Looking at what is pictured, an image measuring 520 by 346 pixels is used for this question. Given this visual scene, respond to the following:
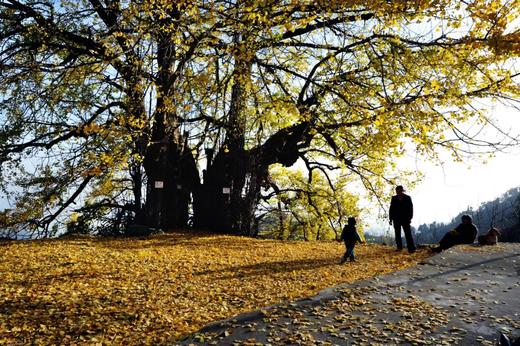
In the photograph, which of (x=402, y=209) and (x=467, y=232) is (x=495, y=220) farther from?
(x=402, y=209)

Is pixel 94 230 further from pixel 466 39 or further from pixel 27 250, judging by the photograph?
pixel 466 39

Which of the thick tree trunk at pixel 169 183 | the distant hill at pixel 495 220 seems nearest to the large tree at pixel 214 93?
the thick tree trunk at pixel 169 183

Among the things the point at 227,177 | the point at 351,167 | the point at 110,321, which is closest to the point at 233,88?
the point at 227,177

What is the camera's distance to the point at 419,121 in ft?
23.1

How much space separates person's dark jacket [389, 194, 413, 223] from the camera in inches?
467

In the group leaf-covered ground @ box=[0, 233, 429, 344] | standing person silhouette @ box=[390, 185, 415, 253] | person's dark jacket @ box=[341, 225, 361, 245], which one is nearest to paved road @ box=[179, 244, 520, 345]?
leaf-covered ground @ box=[0, 233, 429, 344]

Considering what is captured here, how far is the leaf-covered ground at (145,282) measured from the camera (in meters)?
5.34

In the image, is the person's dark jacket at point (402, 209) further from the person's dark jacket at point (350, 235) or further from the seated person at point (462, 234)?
the seated person at point (462, 234)

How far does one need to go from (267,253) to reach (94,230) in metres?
7.77

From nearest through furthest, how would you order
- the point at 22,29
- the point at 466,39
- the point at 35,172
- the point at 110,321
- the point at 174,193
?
the point at 110,321 < the point at 466,39 < the point at 22,29 < the point at 35,172 < the point at 174,193

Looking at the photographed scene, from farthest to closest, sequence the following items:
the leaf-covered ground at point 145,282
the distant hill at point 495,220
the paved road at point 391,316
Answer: the distant hill at point 495,220
the leaf-covered ground at point 145,282
the paved road at point 391,316

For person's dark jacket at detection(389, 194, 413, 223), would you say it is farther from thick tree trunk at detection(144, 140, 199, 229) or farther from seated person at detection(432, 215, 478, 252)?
thick tree trunk at detection(144, 140, 199, 229)

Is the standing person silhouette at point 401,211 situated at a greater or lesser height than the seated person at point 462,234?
greater

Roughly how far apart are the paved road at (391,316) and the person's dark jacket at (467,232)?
4706 mm
